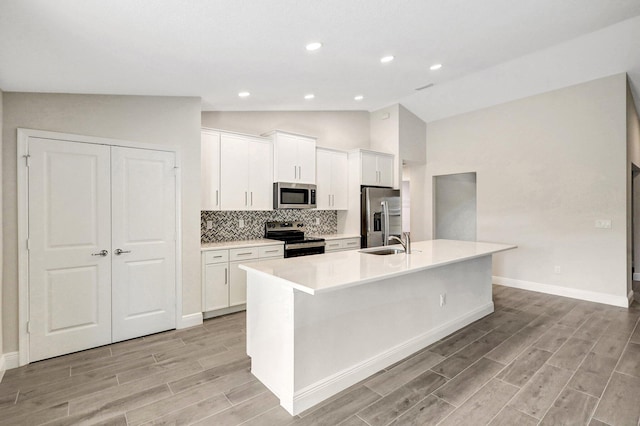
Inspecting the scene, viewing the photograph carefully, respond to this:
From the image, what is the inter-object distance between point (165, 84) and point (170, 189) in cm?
109

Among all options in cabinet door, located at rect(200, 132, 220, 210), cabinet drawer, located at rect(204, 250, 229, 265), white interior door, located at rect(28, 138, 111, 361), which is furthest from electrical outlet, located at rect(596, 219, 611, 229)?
white interior door, located at rect(28, 138, 111, 361)

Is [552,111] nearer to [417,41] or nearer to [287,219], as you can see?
[417,41]

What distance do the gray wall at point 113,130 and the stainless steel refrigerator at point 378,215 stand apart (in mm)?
2801

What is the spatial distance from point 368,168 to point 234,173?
92.8 inches

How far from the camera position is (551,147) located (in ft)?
15.6

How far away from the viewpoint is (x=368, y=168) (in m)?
5.47

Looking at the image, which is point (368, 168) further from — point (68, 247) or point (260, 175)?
point (68, 247)

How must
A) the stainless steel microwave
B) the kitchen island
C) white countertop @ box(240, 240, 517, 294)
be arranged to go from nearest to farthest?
white countertop @ box(240, 240, 517, 294), the kitchen island, the stainless steel microwave

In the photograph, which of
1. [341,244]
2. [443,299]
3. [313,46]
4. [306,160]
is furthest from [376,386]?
[306,160]

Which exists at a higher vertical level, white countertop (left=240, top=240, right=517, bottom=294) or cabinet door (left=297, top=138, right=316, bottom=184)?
cabinet door (left=297, top=138, right=316, bottom=184)

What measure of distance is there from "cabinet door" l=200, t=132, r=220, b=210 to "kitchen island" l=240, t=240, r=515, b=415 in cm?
179

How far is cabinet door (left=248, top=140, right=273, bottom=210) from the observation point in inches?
174

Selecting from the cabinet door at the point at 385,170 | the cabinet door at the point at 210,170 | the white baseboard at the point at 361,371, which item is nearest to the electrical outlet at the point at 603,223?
the white baseboard at the point at 361,371

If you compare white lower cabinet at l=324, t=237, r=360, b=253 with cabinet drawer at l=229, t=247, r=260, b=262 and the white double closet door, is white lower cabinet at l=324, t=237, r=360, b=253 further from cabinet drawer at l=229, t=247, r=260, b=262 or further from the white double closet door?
the white double closet door
